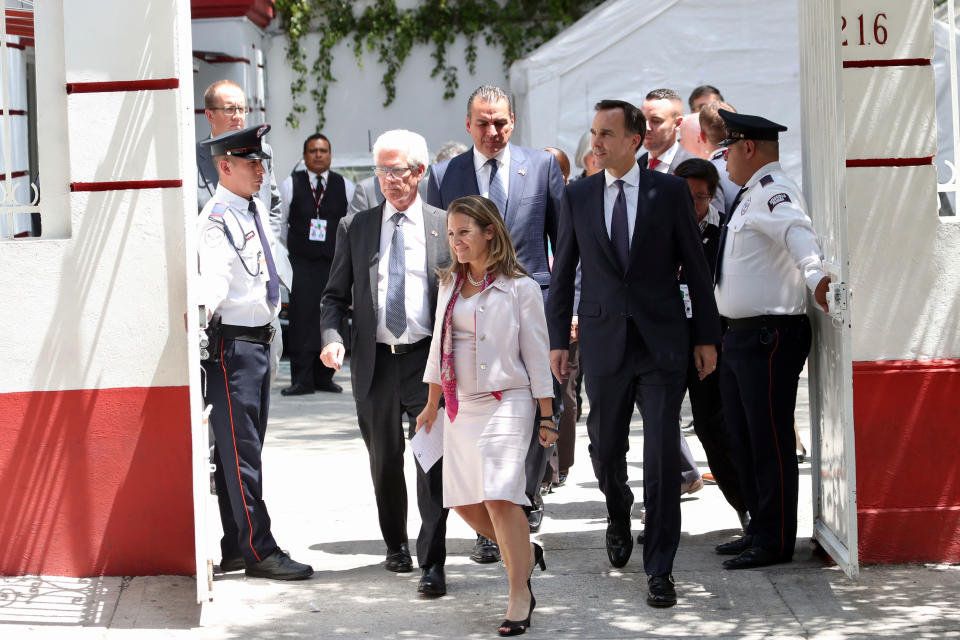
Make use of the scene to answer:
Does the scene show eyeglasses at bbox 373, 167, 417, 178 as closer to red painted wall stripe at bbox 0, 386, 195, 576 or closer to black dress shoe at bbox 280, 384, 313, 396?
red painted wall stripe at bbox 0, 386, 195, 576

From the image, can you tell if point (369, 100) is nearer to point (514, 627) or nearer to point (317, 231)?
point (317, 231)

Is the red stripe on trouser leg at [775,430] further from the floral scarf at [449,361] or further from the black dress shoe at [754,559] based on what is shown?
the floral scarf at [449,361]

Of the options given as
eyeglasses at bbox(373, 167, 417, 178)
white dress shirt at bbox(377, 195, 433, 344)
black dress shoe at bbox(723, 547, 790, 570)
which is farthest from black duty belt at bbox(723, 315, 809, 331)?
eyeglasses at bbox(373, 167, 417, 178)

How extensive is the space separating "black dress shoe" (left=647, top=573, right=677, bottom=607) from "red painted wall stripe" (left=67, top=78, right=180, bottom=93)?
9.66 ft

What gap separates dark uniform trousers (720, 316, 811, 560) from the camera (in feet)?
19.4

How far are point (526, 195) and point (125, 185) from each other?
6.36ft

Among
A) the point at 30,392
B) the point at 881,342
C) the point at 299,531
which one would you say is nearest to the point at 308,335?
the point at 299,531

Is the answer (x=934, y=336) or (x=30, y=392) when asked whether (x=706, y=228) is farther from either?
(x=30, y=392)

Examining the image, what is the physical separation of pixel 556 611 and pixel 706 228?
91.1 inches

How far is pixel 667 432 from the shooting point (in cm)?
561

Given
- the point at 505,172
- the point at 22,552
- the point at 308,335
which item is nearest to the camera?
Result: the point at 22,552

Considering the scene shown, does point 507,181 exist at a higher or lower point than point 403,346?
higher

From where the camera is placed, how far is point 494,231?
5305mm

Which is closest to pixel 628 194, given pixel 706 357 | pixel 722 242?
pixel 722 242
